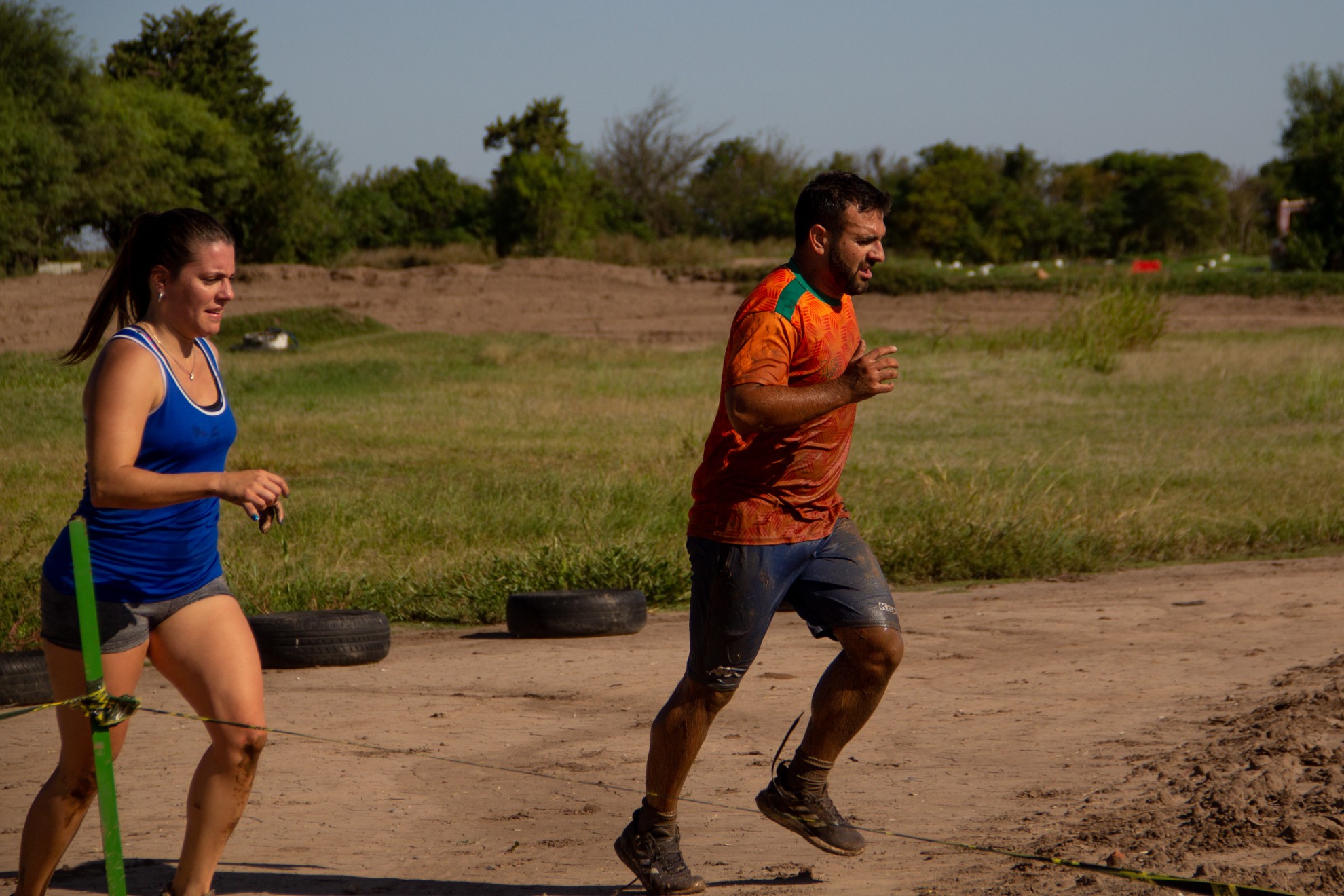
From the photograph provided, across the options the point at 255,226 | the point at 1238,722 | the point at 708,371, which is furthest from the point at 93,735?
the point at 255,226

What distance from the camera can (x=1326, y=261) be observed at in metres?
41.4

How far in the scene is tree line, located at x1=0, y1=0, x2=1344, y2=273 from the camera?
3209cm

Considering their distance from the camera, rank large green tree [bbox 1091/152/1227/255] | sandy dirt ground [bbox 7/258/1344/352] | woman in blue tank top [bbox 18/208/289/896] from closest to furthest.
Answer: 1. woman in blue tank top [bbox 18/208/289/896]
2. sandy dirt ground [bbox 7/258/1344/352]
3. large green tree [bbox 1091/152/1227/255]

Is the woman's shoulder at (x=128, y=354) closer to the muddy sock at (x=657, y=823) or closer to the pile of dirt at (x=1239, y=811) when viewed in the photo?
the muddy sock at (x=657, y=823)

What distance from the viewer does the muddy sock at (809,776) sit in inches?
156

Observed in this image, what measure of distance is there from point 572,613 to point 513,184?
41831 millimetres

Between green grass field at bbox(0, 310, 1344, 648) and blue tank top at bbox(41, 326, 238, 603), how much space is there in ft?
15.2

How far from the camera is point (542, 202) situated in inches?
1857

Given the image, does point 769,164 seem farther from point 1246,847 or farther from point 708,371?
point 1246,847

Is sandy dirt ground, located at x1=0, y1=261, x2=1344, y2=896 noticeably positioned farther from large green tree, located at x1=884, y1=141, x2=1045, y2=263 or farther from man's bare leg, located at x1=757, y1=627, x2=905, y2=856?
large green tree, located at x1=884, y1=141, x2=1045, y2=263

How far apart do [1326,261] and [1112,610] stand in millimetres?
38018

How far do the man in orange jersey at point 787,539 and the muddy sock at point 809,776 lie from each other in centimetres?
9

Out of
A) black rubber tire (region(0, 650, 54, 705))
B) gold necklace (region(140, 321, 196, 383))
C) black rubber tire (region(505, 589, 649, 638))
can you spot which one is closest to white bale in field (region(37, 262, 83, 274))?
black rubber tire (region(505, 589, 649, 638))

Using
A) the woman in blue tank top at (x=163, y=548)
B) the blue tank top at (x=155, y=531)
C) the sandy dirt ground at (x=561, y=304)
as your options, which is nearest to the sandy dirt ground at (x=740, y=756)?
the woman in blue tank top at (x=163, y=548)
